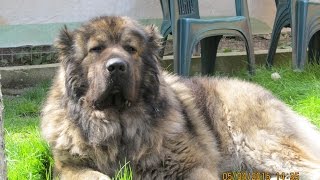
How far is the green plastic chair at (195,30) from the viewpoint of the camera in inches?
260

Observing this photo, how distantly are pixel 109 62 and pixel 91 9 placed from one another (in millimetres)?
4977

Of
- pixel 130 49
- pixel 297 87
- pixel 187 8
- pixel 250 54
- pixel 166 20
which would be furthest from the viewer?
pixel 166 20

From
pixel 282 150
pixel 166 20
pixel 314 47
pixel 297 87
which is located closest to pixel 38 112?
pixel 166 20

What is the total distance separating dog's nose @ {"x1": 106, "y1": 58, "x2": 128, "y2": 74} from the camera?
3.69 meters

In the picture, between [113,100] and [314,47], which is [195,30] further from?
[113,100]

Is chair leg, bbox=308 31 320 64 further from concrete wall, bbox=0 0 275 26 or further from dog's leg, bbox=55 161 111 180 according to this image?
dog's leg, bbox=55 161 111 180

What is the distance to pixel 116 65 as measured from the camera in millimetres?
3697

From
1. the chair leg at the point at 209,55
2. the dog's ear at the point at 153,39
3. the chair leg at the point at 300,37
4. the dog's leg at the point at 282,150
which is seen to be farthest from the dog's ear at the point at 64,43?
the chair leg at the point at 300,37

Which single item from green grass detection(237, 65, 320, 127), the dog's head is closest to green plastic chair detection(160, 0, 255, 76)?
green grass detection(237, 65, 320, 127)

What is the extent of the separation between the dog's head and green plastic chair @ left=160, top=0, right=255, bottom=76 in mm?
2497

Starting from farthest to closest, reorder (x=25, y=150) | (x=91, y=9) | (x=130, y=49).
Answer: (x=91, y=9)
(x=25, y=150)
(x=130, y=49)

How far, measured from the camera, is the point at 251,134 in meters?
4.33

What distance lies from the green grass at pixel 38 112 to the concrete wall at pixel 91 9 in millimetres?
1216

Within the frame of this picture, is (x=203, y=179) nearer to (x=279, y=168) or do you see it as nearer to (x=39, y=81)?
(x=279, y=168)
